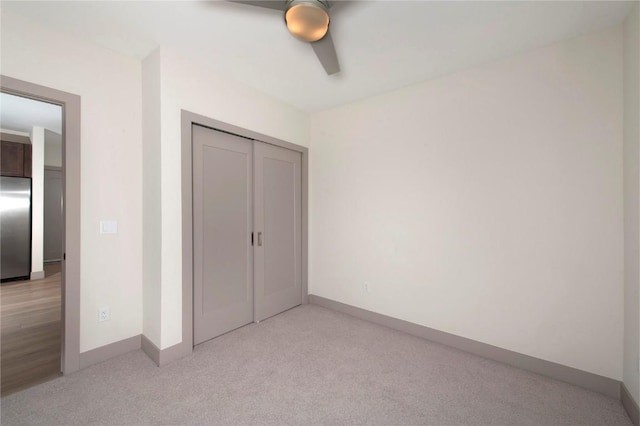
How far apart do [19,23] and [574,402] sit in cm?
467

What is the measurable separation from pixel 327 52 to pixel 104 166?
6.73 ft

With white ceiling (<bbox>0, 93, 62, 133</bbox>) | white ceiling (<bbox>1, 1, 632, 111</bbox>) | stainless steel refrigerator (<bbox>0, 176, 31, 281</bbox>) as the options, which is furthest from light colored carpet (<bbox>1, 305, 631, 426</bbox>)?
stainless steel refrigerator (<bbox>0, 176, 31, 281</bbox>)

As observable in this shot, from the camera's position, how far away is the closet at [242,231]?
2.59 meters

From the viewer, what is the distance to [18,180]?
15.1ft

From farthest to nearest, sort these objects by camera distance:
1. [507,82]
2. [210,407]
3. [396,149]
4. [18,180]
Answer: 1. [18,180]
2. [396,149]
3. [507,82]
4. [210,407]

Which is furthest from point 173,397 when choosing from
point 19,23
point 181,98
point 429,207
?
point 19,23

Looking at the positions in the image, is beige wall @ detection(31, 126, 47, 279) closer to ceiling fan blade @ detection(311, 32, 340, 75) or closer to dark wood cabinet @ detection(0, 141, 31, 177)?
dark wood cabinet @ detection(0, 141, 31, 177)

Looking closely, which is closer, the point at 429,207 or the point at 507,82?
the point at 507,82

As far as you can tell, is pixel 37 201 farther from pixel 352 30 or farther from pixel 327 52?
pixel 352 30

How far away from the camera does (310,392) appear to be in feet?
6.24

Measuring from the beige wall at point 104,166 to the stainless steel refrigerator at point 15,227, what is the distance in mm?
3993

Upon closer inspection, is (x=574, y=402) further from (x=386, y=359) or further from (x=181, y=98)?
(x=181, y=98)

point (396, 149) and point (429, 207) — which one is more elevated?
point (396, 149)

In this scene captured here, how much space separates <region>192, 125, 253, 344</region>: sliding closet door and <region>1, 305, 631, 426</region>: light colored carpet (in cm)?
34
